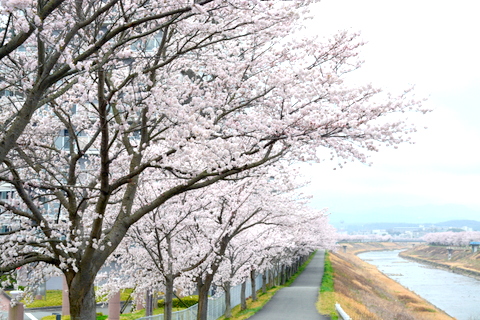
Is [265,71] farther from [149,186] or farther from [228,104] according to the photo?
[149,186]

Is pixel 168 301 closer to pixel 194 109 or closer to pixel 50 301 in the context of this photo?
pixel 194 109

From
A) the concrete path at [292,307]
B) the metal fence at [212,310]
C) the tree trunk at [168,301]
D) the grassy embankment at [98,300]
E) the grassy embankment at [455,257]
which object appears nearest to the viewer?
the tree trunk at [168,301]

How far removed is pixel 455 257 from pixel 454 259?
1.61 metres

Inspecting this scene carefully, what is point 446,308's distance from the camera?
46219 mm

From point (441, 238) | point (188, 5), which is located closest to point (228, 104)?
point (188, 5)

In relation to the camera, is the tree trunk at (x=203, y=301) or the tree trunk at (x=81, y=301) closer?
the tree trunk at (x=81, y=301)

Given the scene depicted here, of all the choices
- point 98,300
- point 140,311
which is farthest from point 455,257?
Answer: point 98,300

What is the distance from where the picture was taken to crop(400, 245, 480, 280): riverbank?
86800mm

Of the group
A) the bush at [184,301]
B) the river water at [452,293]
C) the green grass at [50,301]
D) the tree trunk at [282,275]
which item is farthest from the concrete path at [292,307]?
the river water at [452,293]

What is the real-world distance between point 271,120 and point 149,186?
671 centimetres

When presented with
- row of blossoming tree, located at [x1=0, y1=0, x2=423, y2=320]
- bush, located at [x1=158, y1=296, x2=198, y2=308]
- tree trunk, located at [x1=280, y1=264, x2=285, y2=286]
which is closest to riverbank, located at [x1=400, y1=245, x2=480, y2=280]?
tree trunk, located at [x1=280, y1=264, x2=285, y2=286]

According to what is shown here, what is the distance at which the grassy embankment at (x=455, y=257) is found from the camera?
9212cm

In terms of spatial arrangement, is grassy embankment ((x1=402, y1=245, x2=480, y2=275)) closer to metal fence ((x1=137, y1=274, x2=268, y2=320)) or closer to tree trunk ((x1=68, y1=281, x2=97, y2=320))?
metal fence ((x1=137, y1=274, x2=268, y2=320))

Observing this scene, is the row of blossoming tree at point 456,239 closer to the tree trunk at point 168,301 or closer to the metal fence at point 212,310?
the metal fence at point 212,310
